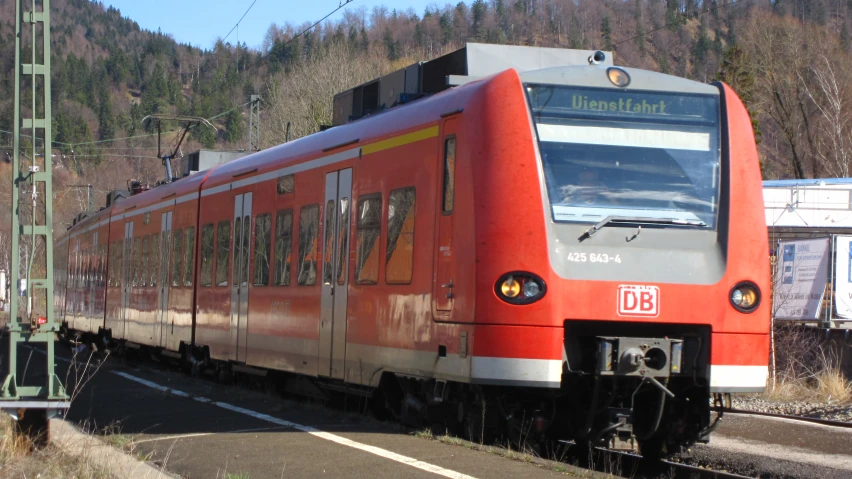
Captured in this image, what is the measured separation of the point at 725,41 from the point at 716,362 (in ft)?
301

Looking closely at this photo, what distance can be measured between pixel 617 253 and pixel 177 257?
10584 mm

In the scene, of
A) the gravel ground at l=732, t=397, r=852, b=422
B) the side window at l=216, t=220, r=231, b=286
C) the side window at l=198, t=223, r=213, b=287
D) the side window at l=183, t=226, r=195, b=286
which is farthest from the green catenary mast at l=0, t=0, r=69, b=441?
the gravel ground at l=732, t=397, r=852, b=422

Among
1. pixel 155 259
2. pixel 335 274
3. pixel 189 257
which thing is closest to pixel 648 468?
pixel 335 274

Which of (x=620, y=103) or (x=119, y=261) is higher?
(x=620, y=103)

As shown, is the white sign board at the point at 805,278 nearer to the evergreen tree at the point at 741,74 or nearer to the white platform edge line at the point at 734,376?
the white platform edge line at the point at 734,376

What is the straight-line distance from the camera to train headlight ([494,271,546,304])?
7.84m

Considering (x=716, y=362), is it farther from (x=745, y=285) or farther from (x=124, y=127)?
(x=124, y=127)

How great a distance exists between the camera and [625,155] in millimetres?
8266

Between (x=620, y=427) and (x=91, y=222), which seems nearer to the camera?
(x=620, y=427)

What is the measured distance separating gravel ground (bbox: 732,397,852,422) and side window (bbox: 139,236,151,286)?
10353 millimetres

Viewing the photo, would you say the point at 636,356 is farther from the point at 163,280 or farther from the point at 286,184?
the point at 163,280

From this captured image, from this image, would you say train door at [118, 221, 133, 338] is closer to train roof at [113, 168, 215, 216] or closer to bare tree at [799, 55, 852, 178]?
train roof at [113, 168, 215, 216]

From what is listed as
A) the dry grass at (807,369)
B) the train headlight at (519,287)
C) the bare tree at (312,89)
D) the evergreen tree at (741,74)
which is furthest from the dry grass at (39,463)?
the evergreen tree at (741,74)

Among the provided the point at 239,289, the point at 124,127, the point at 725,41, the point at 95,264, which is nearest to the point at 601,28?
the point at 725,41
